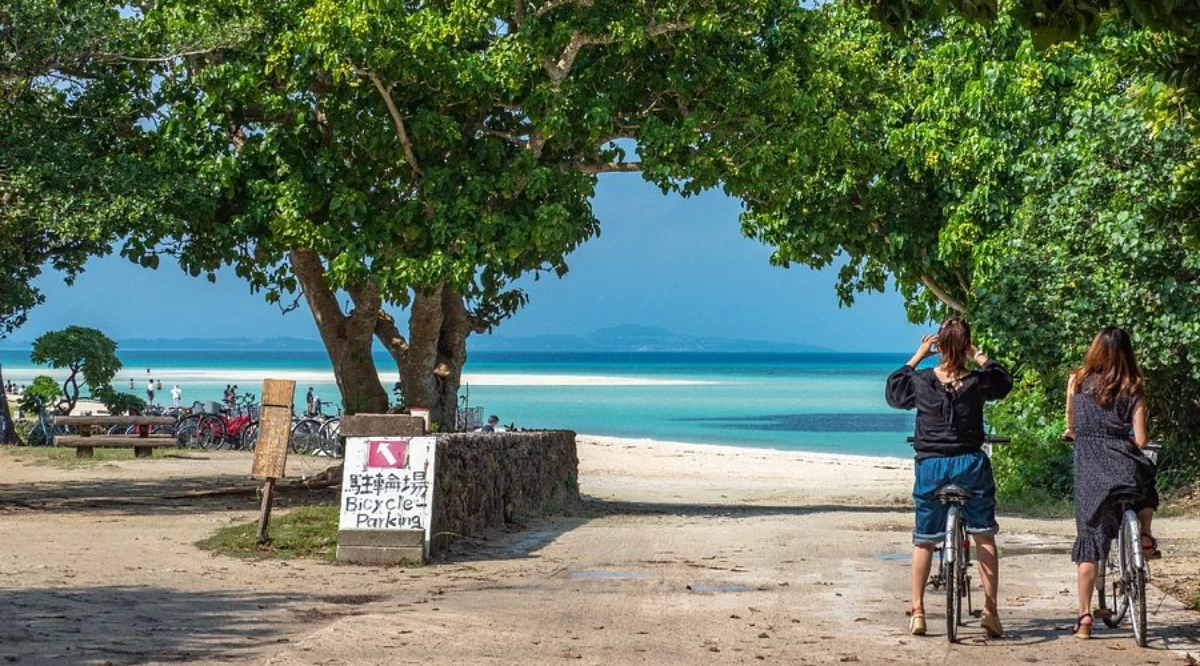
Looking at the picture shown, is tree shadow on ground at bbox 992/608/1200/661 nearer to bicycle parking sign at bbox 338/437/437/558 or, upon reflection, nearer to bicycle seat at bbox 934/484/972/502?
bicycle seat at bbox 934/484/972/502

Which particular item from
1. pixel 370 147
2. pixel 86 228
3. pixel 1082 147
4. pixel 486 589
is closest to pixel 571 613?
pixel 486 589

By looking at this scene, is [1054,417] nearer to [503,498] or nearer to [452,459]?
[503,498]

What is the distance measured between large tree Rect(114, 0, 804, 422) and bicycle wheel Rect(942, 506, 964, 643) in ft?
35.2

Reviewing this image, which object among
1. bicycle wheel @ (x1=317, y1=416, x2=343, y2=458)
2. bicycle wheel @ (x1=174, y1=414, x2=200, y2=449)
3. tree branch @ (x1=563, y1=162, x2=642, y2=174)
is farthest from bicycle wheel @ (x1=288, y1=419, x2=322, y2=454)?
tree branch @ (x1=563, y1=162, x2=642, y2=174)

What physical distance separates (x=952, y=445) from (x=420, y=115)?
11758mm

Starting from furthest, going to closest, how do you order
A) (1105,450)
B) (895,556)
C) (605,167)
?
(605,167) < (895,556) < (1105,450)

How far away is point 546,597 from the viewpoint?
11891 mm

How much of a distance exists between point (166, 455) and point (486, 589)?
21233 mm

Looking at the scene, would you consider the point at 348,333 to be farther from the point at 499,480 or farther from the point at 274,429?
the point at 274,429

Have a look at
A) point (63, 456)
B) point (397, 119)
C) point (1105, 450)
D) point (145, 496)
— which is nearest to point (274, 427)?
point (397, 119)

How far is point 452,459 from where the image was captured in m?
15.4

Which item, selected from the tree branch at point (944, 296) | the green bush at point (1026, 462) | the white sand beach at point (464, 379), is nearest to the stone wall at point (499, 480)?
the green bush at point (1026, 462)

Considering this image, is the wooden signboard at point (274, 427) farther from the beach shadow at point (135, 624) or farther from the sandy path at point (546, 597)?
the beach shadow at point (135, 624)

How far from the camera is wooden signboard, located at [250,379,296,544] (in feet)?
47.6
